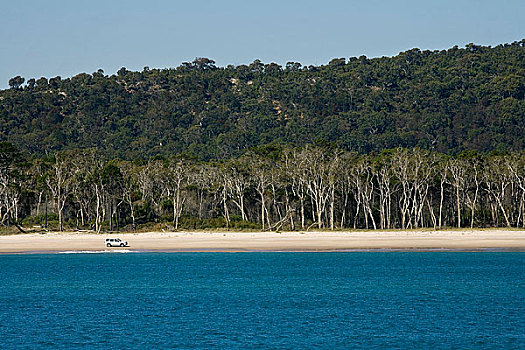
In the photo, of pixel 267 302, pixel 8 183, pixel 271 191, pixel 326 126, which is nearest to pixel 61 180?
pixel 8 183

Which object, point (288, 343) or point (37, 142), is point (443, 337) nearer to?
point (288, 343)

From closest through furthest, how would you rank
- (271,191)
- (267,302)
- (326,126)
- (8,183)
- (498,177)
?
(267,302), (8,183), (498,177), (271,191), (326,126)

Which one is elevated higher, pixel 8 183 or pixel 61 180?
pixel 61 180

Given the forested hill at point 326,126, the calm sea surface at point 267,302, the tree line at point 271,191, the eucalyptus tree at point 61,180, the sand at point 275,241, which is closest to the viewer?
the calm sea surface at point 267,302

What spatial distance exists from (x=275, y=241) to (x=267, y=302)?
30.0m

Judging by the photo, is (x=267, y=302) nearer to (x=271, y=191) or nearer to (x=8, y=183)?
(x=271, y=191)

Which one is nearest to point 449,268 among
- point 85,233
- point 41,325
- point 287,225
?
point 41,325

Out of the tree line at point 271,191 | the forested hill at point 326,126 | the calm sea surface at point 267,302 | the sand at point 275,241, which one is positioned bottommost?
the calm sea surface at point 267,302

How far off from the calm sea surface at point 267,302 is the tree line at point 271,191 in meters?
23.1

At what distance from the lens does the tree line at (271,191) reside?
83.9 m

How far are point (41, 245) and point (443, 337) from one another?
152 feet

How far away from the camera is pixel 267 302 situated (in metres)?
39.7

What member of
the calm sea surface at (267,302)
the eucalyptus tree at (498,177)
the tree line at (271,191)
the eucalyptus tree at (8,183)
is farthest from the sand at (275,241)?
the eucalyptus tree at (498,177)

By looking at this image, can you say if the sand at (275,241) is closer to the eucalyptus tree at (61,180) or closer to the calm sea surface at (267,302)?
the calm sea surface at (267,302)
